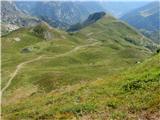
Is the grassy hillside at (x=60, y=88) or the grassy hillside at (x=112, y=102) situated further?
the grassy hillside at (x=60, y=88)

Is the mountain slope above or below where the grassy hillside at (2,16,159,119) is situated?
above

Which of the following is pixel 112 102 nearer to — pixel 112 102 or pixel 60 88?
pixel 112 102

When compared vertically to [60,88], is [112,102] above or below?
above

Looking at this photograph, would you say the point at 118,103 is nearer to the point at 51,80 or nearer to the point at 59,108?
the point at 59,108

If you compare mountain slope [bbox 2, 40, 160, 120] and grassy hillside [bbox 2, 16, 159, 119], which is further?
grassy hillside [bbox 2, 16, 159, 119]

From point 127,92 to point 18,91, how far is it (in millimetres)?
75290

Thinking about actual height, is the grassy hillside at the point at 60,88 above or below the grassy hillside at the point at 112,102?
below

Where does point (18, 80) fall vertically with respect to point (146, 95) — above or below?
below

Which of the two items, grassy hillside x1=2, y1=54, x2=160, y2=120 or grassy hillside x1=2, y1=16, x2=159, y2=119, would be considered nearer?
Answer: grassy hillside x1=2, y1=54, x2=160, y2=120

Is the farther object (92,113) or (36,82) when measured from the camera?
(36,82)

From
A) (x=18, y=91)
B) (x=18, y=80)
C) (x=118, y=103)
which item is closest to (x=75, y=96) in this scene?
(x=118, y=103)

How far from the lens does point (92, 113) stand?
2838cm

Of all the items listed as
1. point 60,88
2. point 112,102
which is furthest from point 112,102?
point 60,88

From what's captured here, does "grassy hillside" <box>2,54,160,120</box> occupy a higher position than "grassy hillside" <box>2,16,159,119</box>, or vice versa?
"grassy hillside" <box>2,54,160,120</box>
